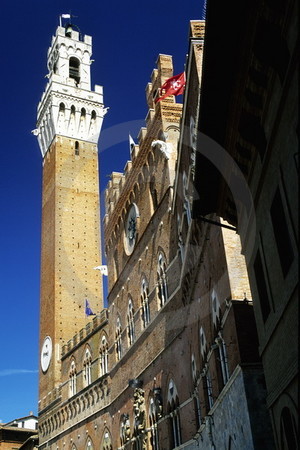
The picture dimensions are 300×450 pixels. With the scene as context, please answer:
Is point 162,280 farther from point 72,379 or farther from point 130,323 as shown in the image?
point 72,379

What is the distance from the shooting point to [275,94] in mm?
6410

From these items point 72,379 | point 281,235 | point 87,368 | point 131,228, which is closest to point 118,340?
point 131,228

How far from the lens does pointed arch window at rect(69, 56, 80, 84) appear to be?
168 ft

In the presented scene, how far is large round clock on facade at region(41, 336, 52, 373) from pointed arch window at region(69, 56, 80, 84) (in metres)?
24.5

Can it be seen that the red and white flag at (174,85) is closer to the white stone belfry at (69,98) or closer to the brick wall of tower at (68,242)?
the brick wall of tower at (68,242)

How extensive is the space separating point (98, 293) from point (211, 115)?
32.6m

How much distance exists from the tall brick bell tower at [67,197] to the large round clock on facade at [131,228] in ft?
48.5

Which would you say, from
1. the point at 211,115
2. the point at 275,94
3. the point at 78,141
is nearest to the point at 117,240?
the point at 211,115

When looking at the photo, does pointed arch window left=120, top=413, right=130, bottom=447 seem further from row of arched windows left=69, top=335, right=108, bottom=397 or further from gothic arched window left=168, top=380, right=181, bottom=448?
gothic arched window left=168, top=380, right=181, bottom=448

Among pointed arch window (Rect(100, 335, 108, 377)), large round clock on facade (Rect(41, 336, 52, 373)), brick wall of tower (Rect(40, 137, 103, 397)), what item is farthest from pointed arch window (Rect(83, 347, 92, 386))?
large round clock on facade (Rect(41, 336, 52, 373))

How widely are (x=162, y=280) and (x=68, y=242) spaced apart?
22.9 meters

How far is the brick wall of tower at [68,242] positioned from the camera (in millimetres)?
37781

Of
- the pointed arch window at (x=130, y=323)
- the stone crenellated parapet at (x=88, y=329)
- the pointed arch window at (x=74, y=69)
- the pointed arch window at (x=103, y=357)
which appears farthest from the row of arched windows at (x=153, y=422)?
the pointed arch window at (x=74, y=69)

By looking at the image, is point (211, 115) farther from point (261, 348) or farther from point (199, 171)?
point (261, 348)
